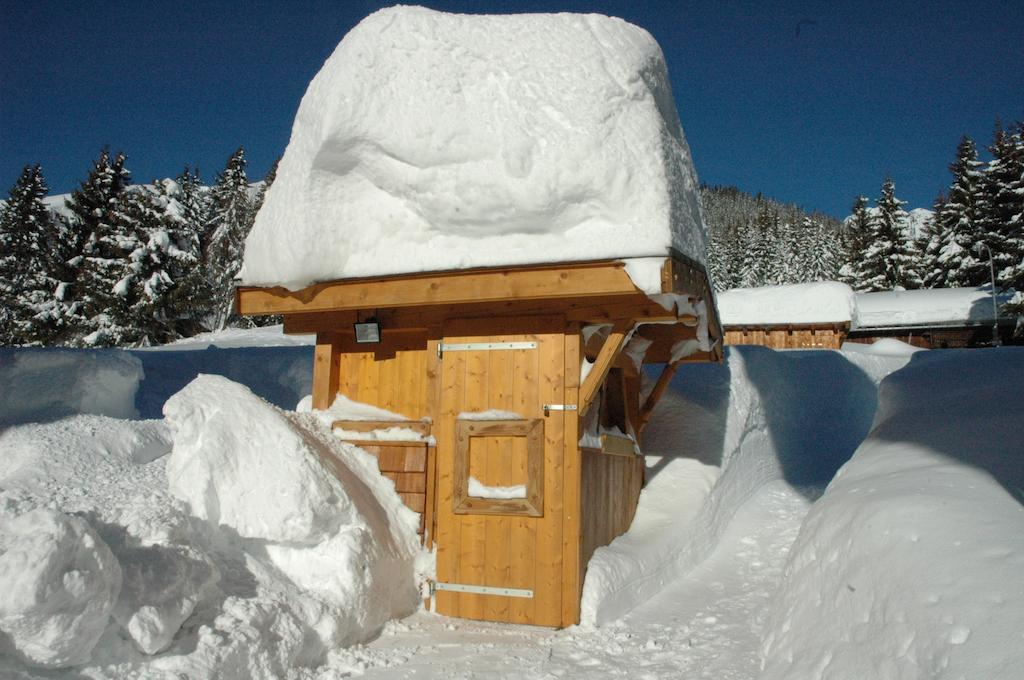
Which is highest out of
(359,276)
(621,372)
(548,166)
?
(548,166)

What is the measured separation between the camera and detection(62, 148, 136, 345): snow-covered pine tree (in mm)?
23828

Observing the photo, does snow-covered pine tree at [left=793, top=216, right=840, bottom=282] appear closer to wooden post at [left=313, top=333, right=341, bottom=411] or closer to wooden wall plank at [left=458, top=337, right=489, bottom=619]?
wooden post at [left=313, top=333, right=341, bottom=411]

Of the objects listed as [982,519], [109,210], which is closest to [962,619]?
[982,519]

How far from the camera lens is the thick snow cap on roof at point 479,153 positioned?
6.14m

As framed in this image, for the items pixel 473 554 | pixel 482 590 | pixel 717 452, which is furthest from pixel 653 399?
pixel 482 590

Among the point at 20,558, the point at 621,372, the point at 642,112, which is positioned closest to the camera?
the point at 20,558

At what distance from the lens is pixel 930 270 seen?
39.5 m

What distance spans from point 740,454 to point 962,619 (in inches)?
320

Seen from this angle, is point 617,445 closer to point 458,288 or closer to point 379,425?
point 379,425

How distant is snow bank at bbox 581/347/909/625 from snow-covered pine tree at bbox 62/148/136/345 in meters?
19.4

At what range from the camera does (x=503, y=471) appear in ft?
21.9

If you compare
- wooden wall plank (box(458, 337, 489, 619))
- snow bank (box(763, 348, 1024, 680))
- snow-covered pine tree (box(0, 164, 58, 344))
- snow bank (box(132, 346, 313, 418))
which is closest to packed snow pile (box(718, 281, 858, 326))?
snow bank (box(132, 346, 313, 418))

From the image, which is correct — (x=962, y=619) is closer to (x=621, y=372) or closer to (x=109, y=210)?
(x=621, y=372)

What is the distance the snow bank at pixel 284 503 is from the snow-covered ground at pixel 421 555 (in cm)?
2
